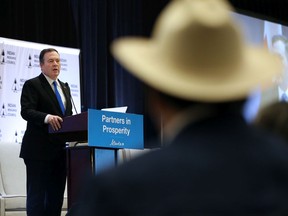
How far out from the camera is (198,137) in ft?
2.72

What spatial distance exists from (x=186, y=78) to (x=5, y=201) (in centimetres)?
435

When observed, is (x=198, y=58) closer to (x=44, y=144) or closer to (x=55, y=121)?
(x=55, y=121)

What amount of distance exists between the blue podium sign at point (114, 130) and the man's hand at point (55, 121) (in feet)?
0.63

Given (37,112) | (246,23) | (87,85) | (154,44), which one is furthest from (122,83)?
(154,44)

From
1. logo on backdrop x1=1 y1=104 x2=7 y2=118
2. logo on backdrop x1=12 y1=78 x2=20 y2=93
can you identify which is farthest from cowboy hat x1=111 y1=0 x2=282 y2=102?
logo on backdrop x1=12 y1=78 x2=20 y2=93

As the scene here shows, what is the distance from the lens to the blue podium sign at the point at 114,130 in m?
3.67

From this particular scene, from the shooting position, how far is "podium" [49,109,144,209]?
3658 mm

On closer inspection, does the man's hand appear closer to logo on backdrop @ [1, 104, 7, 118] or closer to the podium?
the podium

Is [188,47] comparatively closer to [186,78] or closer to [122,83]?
[186,78]

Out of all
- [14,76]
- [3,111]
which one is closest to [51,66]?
[3,111]

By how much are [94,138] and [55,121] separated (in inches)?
9.9

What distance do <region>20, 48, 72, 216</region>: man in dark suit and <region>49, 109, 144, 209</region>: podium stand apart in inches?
2.7

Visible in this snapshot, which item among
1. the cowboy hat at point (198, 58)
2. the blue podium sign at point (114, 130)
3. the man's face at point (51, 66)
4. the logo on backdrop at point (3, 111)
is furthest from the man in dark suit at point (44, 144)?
the cowboy hat at point (198, 58)

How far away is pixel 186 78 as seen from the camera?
850mm
